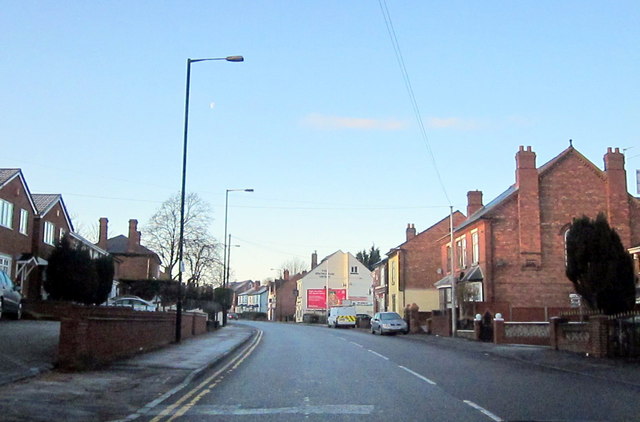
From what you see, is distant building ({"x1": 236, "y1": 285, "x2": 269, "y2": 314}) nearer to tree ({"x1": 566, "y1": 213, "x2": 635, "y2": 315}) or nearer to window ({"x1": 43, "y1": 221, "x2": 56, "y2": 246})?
window ({"x1": 43, "y1": 221, "x2": 56, "y2": 246})

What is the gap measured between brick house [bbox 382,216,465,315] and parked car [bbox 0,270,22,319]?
38.1 metres

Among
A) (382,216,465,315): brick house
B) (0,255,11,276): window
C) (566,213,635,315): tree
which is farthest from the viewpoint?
(382,216,465,315): brick house

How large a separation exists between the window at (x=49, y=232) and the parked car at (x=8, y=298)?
18.4 meters

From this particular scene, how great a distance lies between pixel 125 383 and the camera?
44.5 feet

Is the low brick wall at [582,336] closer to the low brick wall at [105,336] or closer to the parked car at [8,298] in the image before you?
the low brick wall at [105,336]

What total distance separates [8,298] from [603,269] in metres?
21.6

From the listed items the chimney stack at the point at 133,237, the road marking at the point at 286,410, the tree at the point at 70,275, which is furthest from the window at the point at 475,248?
the chimney stack at the point at 133,237

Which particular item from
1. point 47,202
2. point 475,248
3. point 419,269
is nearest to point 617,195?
point 475,248

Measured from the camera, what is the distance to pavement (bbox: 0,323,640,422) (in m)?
10.1

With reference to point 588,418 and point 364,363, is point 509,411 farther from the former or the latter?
point 364,363

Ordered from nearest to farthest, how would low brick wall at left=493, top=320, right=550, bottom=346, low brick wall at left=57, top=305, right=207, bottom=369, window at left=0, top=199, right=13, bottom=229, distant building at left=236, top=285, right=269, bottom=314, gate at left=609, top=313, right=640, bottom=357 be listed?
low brick wall at left=57, top=305, right=207, bottom=369
gate at left=609, top=313, right=640, bottom=357
low brick wall at left=493, top=320, right=550, bottom=346
window at left=0, top=199, right=13, bottom=229
distant building at left=236, top=285, right=269, bottom=314

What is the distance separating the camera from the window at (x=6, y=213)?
1479 inches

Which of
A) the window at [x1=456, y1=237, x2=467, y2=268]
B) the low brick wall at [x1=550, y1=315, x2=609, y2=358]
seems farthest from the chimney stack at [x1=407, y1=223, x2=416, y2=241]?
the low brick wall at [x1=550, y1=315, x2=609, y2=358]

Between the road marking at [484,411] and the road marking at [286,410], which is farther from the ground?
the road marking at [484,411]
